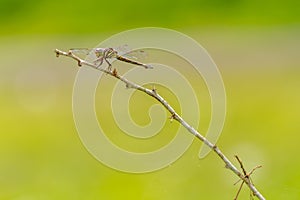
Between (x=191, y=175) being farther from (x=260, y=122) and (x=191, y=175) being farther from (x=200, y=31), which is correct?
(x=200, y=31)

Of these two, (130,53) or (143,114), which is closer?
(130,53)

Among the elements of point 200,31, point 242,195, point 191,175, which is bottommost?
point 242,195

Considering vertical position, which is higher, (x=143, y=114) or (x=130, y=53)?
(x=143, y=114)

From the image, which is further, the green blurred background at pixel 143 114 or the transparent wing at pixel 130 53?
the green blurred background at pixel 143 114

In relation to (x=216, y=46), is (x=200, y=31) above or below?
above

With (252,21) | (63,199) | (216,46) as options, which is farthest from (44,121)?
(252,21)

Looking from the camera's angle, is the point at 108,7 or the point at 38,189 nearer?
the point at 38,189

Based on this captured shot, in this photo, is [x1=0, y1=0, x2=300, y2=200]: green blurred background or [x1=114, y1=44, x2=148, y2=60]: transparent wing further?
[x1=0, y1=0, x2=300, y2=200]: green blurred background

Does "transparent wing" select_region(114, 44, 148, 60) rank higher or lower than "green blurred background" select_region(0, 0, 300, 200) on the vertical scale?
lower
